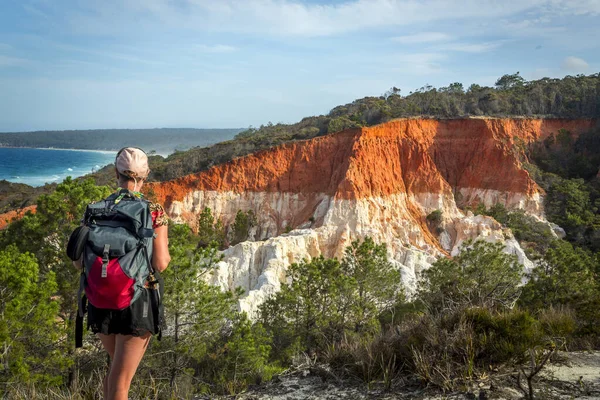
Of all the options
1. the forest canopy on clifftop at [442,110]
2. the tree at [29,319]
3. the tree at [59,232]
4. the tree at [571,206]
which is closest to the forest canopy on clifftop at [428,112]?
the forest canopy on clifftop at [442,110]

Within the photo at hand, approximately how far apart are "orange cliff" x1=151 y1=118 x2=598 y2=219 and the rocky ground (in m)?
29.3

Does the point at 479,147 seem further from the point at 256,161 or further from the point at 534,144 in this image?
the point at 256,161

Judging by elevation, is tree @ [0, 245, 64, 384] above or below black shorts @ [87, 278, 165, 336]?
below

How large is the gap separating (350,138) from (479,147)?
13027 millimetres

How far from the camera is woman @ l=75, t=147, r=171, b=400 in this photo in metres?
2.77

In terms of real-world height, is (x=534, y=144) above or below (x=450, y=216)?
above

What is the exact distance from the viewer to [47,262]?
28.5 ft

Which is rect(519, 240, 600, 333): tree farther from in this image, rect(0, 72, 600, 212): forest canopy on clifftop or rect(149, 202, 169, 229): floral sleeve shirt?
rect(0, 72, 600, 212): forest canopy on clifftop

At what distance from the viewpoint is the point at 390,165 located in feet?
121

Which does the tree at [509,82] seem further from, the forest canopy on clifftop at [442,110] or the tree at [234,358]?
the tree at [234,358]

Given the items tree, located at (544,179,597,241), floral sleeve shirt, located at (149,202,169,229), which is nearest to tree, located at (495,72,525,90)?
tree, located at (544,179,597,241)

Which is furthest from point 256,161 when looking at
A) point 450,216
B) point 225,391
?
point 225,391

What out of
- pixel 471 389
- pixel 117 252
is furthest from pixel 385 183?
pixel 117 252

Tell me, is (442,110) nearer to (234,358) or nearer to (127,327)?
(234,358)
